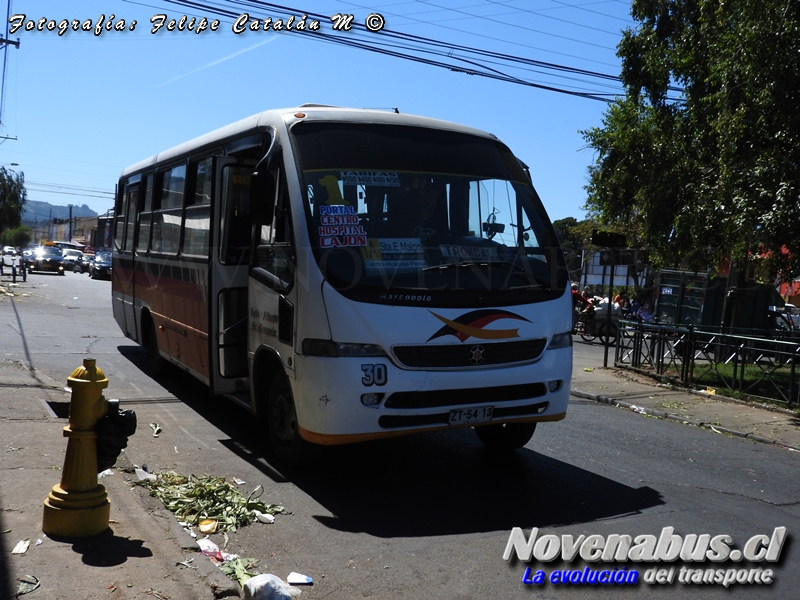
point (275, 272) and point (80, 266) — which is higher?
point (275, 272)

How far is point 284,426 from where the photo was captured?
6.80 metres

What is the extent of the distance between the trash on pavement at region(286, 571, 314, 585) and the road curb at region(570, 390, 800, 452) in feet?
22.6

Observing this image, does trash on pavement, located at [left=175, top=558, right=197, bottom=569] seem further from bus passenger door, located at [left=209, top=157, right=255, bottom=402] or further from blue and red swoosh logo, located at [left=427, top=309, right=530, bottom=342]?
bus passenger door, located at [left=209, top=157, right=255, bottom=402]

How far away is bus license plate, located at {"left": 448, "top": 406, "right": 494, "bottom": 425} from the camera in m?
6.26

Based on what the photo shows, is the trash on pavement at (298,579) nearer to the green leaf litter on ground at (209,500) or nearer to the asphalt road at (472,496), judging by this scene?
the asphalt road at (472,496)

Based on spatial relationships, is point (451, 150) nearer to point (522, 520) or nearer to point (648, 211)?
point (522, 520)

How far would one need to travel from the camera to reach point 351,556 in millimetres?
4973

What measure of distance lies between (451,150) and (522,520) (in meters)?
3.18

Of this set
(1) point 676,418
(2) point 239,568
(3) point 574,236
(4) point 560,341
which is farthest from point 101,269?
(2) point 239,568

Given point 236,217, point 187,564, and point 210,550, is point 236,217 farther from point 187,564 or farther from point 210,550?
point 187,564

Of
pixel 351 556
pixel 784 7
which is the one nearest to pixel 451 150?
pixel 351 556

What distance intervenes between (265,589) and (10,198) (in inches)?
2169

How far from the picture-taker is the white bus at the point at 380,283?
6.03 metres

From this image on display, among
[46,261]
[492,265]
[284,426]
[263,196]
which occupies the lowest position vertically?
[46,261]
